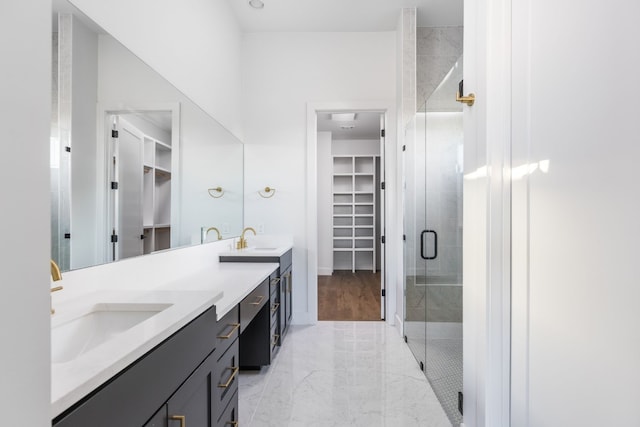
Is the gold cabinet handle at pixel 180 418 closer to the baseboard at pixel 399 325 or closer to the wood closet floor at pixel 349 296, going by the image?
the baseboard at pixel 399 325

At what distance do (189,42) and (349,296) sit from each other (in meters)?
3.64

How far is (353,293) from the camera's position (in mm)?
4781

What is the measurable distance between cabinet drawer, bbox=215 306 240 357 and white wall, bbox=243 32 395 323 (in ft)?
6.31

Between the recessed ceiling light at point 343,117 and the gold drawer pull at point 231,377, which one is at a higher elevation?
the recessed ceiling light at point 343,117

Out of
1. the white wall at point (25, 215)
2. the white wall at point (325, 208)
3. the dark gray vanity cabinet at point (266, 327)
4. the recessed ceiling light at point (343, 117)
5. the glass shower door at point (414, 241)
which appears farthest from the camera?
→ the white wall at point (325, 208)

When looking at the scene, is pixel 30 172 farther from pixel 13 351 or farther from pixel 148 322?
pixel 148 322

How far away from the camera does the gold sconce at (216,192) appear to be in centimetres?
259

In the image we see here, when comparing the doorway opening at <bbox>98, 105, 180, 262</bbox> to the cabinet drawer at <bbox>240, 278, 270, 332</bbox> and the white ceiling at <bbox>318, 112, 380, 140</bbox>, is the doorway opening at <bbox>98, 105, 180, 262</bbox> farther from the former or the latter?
the white ceiling at <bbox>318, 112, 380, 140</bbox>

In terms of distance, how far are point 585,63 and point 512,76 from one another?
1.10 ft

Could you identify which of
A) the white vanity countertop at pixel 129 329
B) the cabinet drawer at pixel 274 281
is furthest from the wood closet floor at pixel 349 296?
the white vanity countertop at pixel 129 329

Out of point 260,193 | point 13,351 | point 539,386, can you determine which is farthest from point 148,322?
point 260,193

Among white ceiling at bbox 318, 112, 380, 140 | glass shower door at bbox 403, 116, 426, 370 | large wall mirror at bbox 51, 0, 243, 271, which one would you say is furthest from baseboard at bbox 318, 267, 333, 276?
large wall mirror at bbox 51, 0, 243, 271

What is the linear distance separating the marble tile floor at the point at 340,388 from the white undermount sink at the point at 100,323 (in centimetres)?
105

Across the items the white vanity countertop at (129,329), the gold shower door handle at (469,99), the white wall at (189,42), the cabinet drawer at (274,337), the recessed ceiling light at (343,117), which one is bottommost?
the cabinet drawer at (274,337)
